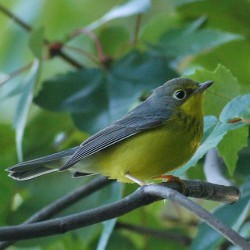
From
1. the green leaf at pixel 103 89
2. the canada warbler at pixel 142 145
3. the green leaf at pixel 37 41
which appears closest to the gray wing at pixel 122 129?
the canada warbler at pixel 142 145

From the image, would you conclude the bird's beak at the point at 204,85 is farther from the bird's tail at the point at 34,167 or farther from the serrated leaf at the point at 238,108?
the bird's tail at the point at 34,167

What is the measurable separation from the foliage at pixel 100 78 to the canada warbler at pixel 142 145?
9 cm

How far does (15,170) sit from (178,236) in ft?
2.28

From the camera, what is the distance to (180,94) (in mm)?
1888

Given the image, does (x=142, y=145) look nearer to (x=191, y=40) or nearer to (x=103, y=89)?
(x=103, y=89)

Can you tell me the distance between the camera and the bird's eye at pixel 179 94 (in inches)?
73.8

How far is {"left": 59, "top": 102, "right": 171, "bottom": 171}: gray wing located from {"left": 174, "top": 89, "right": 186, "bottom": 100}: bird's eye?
0.18ft

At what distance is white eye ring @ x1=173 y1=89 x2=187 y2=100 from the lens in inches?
73.8

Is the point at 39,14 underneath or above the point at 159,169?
above

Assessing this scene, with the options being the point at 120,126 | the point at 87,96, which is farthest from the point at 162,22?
the point at 120,126

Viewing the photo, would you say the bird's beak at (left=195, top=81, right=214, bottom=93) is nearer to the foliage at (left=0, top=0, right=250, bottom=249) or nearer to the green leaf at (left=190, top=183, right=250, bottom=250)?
the foliage at (left=0, top=0, right=250, bottom=249)

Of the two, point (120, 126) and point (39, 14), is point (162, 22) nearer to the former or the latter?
point (39, 14)

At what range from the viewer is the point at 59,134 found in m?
2.23

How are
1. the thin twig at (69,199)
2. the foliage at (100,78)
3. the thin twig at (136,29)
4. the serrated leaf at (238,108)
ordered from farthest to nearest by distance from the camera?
the thin twig at (136,29) < the foliage at (100,78) < the thin twig at (69,199) < the serrated leaf at (238,108)
